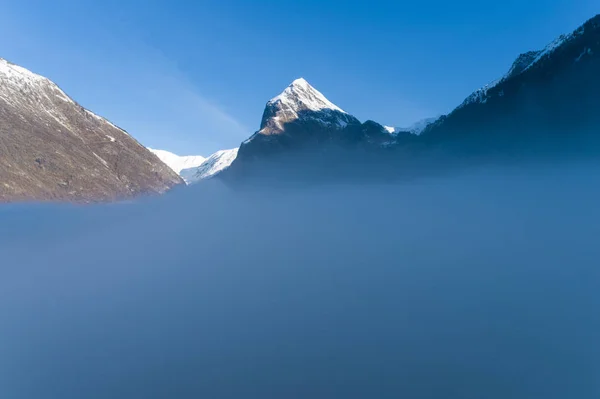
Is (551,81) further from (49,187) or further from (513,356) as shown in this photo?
(49,187)

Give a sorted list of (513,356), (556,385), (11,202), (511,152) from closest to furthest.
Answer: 1. (556,385)
2. (513,356)
3. (11,202)
4. (511,152)

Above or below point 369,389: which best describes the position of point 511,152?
above

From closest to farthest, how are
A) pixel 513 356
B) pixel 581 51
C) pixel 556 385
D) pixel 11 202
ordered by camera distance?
pixel 556 385 < pixel 513 356 < pixel 11 202 < pixel 581 51

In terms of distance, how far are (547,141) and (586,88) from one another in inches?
1238

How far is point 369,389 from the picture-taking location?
28.3 m

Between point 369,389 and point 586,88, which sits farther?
point 586,88

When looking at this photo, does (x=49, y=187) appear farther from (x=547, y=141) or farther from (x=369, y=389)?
(x=547, y=141)

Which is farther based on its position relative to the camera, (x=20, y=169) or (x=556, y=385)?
(x=20, y=169)

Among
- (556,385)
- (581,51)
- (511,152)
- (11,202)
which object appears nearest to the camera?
(556,385)

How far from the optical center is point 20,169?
19275 centimetres

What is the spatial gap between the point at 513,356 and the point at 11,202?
21662 centimetres

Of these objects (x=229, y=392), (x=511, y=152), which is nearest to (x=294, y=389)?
(x=229, y=392)

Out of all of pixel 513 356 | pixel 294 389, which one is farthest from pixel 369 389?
pixel 513 356

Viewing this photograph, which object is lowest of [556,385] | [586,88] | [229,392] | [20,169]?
[229,392]
